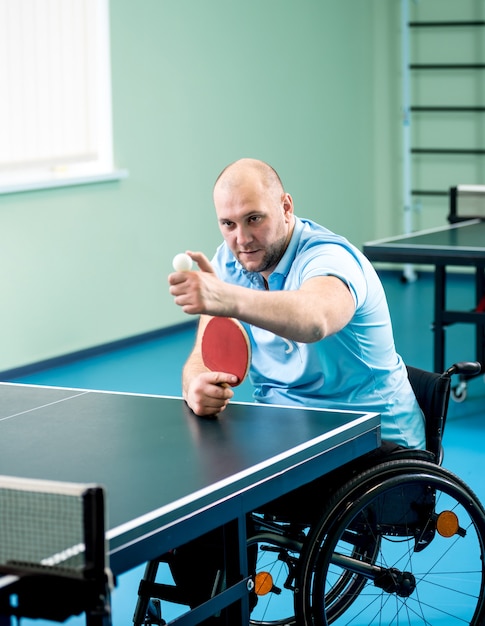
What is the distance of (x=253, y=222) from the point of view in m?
2.53

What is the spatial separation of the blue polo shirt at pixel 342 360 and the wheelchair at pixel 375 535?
0.32 feet

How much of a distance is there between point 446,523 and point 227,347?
0.61 metres

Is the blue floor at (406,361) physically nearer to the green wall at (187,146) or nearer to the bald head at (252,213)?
the green wall at (187,146)

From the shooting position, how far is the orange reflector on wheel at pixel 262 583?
2.30 m

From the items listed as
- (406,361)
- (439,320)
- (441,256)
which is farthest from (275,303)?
(406,361)

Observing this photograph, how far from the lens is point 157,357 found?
627 centimetres

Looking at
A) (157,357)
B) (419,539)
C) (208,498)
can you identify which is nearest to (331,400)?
(419,539)

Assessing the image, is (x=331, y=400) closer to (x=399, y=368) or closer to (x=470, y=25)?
(x=399, y=368)

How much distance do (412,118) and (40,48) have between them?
3.69m

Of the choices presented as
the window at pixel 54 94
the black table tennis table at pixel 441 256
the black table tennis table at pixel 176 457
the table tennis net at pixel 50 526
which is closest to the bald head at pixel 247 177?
the black table tennis table at pixel 176 457

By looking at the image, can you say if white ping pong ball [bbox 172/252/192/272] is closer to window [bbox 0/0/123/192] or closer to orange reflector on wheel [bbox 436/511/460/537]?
orange reflector on wheel [bbox 436/511/460/537]

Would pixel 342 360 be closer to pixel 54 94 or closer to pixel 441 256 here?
pixel 441 256

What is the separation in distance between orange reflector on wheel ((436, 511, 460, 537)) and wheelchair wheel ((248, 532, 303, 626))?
310 millimetres

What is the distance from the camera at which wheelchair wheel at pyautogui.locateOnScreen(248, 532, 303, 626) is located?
2.31 meters
